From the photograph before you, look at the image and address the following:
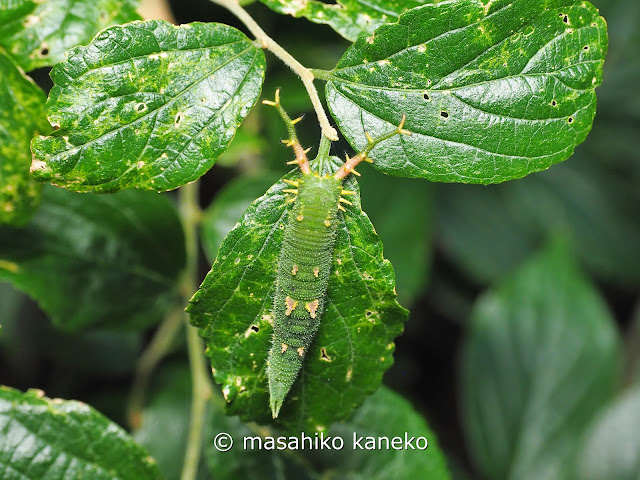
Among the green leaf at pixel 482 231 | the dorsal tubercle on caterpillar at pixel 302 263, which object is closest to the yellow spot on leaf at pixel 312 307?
the dorsal tubercle on caterpillar at pixel 302 263

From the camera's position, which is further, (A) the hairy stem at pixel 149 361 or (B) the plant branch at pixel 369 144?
(A) the hairy stem at pixel 149 361

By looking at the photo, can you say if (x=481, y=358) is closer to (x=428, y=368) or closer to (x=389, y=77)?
(x=428, y=368)

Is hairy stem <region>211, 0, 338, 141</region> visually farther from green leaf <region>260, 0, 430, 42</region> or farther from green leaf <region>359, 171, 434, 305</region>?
green leaf <region>359, 171, 434, 305</region>

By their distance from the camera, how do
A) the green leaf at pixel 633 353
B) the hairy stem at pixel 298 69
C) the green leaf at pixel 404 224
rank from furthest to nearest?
the green leaf at pixel 633 353 < the green leaf at pixel 404 224 < the hairy stem at pixel 298 69

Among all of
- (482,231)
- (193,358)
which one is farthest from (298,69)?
(482,231)

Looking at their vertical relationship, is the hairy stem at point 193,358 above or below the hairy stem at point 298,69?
below

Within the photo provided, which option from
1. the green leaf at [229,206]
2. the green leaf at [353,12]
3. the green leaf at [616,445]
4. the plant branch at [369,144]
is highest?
the green leaf at [353,12]

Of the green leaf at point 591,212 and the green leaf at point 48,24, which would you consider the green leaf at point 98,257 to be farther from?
the green leaf at point 591,212
